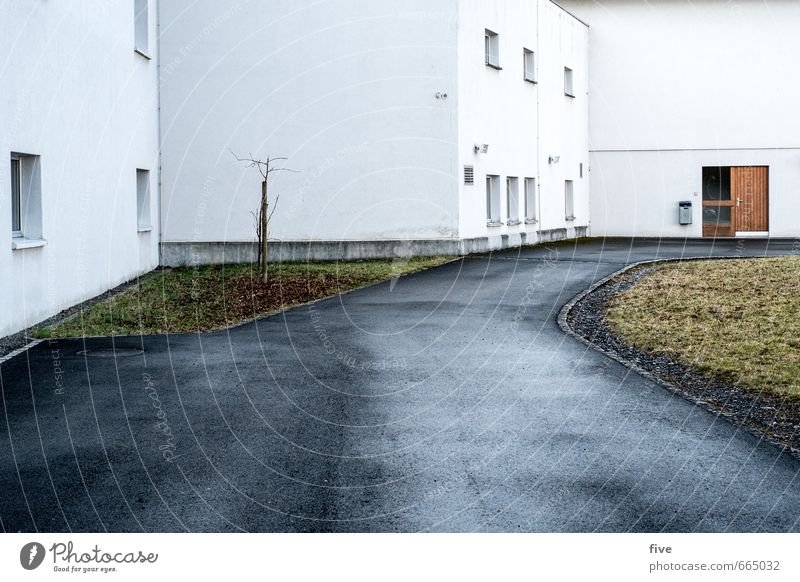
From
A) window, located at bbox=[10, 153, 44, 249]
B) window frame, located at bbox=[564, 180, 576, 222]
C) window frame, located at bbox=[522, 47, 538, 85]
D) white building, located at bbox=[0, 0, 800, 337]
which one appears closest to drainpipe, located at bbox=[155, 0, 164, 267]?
white building, located at bbox=[0, 0, 800, 337]

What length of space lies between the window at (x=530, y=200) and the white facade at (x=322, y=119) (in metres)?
5.32

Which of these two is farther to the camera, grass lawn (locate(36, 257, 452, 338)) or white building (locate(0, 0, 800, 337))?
white building (locate(0, 0, 800, 337))

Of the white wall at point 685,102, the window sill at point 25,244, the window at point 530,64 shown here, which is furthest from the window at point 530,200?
the window sill at point 25,244

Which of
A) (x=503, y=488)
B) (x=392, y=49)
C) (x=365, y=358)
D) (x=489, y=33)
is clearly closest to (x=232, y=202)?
(x=392, y=49)

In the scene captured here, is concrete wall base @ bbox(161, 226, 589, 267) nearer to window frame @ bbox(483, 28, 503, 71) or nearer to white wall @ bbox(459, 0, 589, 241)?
white wall @ bbox(459, 0, 589, 241)

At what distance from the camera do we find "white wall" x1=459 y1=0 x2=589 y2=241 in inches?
935

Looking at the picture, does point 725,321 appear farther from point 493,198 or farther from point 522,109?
point 522,109

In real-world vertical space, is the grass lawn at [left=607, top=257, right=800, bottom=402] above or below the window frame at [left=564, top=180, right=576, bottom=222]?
below

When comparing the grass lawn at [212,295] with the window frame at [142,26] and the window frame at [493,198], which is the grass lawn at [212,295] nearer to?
the window frame at [493,198]

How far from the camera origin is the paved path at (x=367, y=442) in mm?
5680

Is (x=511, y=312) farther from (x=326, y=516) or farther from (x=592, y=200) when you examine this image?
(x=592, y=200)

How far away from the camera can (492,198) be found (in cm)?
2595

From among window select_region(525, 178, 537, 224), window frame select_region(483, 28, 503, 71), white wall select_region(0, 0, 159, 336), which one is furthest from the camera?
window select_region(525, 178, 537, 224)

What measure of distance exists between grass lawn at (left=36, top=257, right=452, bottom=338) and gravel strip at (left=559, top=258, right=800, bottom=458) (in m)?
4.47
